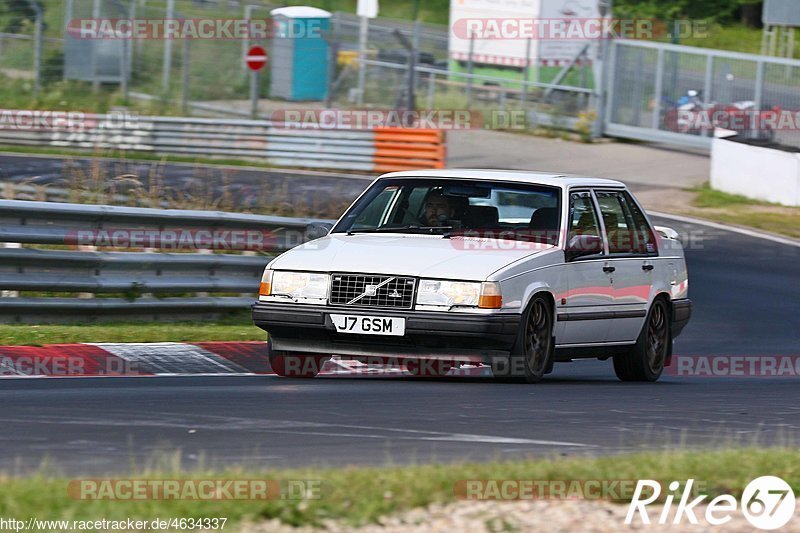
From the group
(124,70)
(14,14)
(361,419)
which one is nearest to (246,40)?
(124,70)

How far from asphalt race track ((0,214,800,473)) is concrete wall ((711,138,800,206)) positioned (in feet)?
45.6

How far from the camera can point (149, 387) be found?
853cm

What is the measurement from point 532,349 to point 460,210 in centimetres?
115

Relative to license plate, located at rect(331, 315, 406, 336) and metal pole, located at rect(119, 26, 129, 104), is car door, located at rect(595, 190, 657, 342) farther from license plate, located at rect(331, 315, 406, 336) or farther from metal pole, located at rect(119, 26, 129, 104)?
metal pole, located at rect(119, 26, 129, 104)

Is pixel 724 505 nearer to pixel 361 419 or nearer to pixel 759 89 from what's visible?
pixel 361 419

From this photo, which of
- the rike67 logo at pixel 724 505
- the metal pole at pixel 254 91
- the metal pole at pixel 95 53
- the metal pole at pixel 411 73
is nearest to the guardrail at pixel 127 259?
the rike67 logo at pixel 724 505

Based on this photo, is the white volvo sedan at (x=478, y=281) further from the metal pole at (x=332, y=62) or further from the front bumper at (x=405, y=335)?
the metal pole at (x=332, y=62)

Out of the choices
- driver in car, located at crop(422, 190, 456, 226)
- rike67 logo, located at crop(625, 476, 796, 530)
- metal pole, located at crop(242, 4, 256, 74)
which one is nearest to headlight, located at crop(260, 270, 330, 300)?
driver in car, located at crop(422, 190, 456, 226)

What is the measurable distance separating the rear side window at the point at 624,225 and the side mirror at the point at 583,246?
23cm

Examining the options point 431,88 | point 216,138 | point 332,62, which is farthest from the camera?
point 431,88

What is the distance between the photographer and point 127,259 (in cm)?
1178

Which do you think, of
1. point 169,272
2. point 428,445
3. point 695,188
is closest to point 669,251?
point 169,272

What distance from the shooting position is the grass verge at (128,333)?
10.6m

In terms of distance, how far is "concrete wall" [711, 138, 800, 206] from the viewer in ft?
78.8
